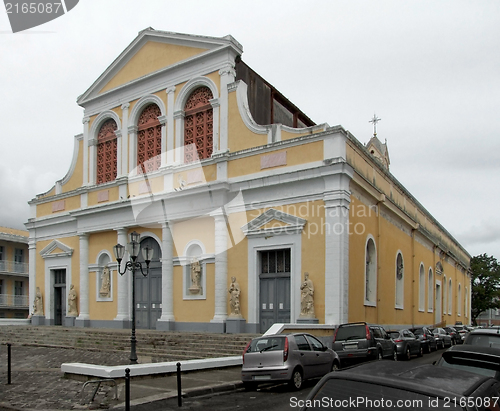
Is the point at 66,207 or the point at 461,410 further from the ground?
the point at 66,207

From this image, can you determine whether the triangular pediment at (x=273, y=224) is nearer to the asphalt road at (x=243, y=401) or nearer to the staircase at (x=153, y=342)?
the staircase at (x=153, y=342)

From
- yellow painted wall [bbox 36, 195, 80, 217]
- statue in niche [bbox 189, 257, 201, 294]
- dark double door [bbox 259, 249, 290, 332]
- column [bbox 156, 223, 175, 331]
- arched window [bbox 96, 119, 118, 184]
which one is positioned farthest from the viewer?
yellow painted wall [bbox 36, 195, 80, 217]

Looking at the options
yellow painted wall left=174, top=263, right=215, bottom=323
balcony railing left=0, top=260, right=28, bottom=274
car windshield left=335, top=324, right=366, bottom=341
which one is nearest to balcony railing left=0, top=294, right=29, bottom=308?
balcony railing left=0, top=260, right=28, bottom=274

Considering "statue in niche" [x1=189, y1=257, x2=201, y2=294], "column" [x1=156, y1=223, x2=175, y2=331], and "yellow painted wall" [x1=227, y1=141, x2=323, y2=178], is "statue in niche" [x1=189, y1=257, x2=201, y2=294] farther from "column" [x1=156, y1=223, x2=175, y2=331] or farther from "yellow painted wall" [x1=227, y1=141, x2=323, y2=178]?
"yellow painted wall" [x1=227, y1=141, x2=323, y2=178]

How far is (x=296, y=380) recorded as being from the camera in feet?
40.4

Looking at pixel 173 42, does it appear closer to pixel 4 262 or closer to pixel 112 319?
pixel 112 319

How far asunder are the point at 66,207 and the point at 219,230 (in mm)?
12918

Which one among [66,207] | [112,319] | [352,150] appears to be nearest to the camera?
[352,150]

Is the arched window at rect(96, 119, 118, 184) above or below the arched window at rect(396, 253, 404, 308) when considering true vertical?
above

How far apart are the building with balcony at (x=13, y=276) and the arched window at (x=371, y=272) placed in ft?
106

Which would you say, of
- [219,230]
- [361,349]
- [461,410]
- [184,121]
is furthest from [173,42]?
[461,410]

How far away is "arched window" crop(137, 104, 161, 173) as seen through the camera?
90.8 ft

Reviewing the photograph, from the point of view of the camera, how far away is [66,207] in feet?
106

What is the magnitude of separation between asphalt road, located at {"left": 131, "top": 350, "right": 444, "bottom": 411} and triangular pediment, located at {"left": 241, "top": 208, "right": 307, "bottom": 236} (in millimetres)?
9510
